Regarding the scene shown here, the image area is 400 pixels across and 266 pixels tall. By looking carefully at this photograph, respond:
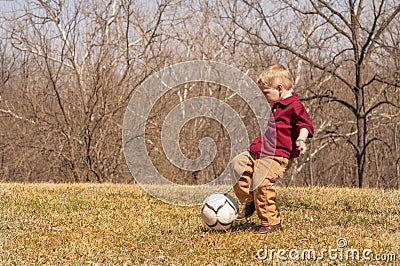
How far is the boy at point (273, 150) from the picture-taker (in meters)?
5.76

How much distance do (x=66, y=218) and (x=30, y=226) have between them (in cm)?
61

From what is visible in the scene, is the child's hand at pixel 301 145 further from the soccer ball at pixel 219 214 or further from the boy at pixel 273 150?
the soccer ball at pixel 219 214

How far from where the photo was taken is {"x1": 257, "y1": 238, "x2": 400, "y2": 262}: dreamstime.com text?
4.62 meters

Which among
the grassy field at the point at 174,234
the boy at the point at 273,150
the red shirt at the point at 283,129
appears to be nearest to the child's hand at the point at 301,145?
the boy at the point at 273,150

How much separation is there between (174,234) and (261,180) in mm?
1083

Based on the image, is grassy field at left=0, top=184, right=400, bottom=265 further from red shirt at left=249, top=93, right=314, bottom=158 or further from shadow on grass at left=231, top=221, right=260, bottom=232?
red shirt at left=249, top=93, right=314, bottom=158

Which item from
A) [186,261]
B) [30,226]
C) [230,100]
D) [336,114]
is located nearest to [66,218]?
[30,226]

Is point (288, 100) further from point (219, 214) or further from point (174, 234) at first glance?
point (174, 234)

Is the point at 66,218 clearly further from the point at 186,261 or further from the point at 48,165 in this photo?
the point at 48,165

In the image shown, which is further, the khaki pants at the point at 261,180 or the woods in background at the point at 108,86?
the woods in background at the point at 108,86

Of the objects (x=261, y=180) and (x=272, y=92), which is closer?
(x=261, y=180)

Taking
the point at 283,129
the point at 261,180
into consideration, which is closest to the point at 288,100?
the point at 283,129
